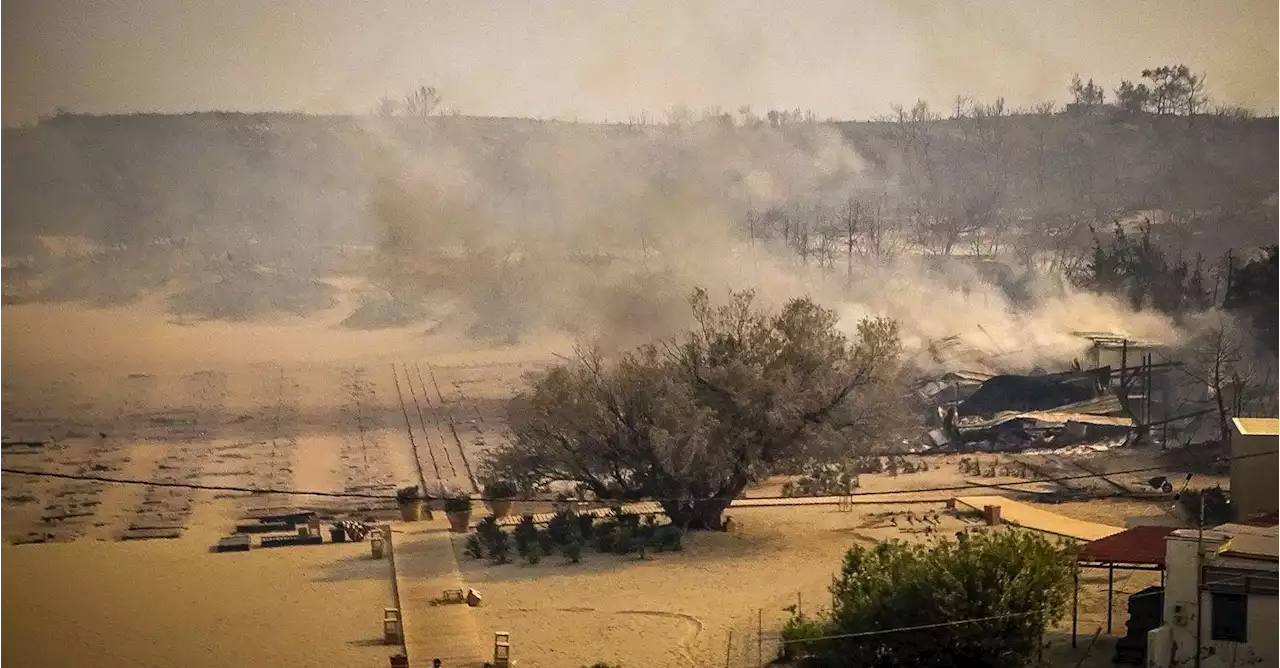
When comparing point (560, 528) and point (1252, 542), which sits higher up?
point (1252, 542)

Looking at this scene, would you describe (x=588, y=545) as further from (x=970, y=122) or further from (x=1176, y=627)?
(x=970, y=122)

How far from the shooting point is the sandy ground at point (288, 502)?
16.1 m

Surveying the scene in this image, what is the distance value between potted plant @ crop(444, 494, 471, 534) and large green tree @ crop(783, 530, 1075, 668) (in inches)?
310

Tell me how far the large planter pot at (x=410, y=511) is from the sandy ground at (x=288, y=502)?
0.94 metres

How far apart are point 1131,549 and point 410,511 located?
10.9 metres

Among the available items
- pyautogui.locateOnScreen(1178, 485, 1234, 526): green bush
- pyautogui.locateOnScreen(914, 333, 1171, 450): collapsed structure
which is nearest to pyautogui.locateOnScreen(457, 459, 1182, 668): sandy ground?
pyautogui.locateOnScreen(1178, 485, 1234, 526): green bush

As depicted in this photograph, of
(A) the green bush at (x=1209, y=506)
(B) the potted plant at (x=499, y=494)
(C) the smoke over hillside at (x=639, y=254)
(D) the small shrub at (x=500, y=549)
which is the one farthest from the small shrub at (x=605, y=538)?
(A) the green bush at (x=1209, y=506)

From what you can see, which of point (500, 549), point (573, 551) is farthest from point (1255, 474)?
point (500, 549)

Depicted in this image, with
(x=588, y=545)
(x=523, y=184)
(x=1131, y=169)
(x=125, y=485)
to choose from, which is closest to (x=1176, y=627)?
(x=588, y=545)

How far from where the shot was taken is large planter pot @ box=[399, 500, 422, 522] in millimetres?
21925

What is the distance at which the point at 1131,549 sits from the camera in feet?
49.2

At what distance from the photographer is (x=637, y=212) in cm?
2950

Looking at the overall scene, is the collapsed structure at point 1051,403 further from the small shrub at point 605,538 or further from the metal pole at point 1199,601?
the metal pole at point 1199,601

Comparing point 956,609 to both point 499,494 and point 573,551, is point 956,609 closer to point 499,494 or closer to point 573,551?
point 573,551
